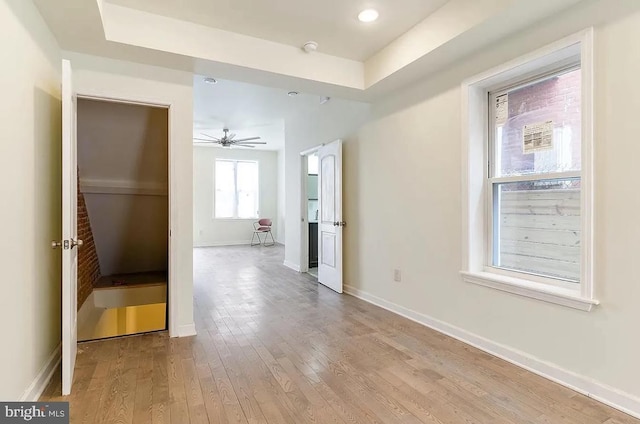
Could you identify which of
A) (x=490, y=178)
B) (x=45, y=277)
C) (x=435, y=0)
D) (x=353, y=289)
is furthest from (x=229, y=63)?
(x=353, y=289)

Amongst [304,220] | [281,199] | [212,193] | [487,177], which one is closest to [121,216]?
[304,220]

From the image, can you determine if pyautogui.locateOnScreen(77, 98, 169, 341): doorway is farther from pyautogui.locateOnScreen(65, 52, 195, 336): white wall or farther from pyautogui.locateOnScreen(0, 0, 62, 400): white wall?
pyautogui.locateOnScreen(0, 0, 62, 400): white wall

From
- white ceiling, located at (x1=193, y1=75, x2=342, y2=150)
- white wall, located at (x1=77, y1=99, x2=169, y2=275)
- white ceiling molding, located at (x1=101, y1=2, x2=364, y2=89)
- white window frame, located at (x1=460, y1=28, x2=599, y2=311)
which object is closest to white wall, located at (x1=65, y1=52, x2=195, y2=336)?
white ceiling molding, located at (x1=101, y1=2, x2=364, y2=89)

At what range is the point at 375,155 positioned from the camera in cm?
403

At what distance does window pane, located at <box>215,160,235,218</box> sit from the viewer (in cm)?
976

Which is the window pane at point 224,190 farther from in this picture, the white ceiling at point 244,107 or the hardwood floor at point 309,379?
the hardwood floor at point 309,379

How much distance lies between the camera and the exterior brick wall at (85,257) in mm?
3790

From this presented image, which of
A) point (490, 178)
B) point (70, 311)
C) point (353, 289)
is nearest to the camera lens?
point (70, 311)

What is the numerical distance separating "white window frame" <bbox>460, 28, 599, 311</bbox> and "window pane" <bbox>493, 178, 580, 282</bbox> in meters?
0.08

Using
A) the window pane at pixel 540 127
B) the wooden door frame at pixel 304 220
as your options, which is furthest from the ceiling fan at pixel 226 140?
the window pane at pixel 540 127

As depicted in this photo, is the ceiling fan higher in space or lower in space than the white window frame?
higher

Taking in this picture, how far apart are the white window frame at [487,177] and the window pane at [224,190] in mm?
8066

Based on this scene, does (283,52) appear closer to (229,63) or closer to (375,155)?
(229,63)

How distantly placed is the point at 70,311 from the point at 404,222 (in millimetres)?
2915
